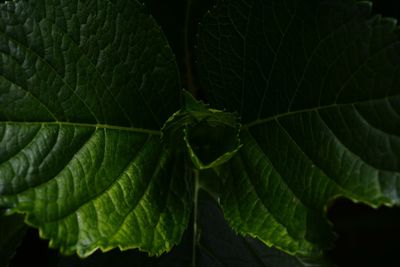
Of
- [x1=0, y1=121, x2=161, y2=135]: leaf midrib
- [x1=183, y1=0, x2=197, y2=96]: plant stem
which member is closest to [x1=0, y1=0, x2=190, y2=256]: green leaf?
[x1=0, y1=121, x2=161, y2=135]: leaf midrib

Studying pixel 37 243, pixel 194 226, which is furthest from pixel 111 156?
pixel 37 243

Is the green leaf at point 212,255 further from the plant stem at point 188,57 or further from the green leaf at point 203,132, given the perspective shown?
the plant stem at point 188,57

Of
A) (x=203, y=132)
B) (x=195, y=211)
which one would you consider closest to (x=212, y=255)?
(x=195, y=211)

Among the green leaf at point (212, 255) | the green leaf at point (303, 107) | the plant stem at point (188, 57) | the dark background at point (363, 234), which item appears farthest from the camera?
the dark background at point (363, 234)

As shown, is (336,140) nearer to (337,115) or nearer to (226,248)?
(337,115)

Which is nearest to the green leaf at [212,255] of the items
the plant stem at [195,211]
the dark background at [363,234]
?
the plant stem at [195,211]

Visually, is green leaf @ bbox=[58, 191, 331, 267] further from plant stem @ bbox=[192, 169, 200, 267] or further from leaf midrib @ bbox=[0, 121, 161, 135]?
leaf midrib @ bbox=[0, 121, 161, 135]
